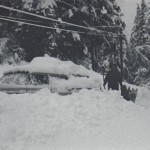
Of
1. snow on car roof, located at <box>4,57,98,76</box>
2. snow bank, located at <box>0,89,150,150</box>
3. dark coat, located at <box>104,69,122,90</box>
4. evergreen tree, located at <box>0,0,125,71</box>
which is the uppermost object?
evergreen tree, located at <box>0,0,125,71</box>

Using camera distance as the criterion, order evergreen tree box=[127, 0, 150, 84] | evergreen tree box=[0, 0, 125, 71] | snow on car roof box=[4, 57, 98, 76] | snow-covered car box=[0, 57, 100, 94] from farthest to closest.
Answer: evergreen tree box=[127, 0, 150, 84]
evergreen tree box=[0, 0, 125, 71]
snow on car roof box=[4, 57, 98, 76]
snow-covered car box=[0, 57, 100, 94]

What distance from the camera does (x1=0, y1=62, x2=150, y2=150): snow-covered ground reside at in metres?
8.63

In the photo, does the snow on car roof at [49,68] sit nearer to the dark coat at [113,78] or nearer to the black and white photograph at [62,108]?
the black and white photograph at [62,108]

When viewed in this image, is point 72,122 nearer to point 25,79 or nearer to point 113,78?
point 25,79

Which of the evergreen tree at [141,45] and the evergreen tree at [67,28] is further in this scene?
the evergreen tree at [141,45]

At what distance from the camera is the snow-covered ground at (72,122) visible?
8.63m

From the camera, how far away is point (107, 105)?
12.5 metres

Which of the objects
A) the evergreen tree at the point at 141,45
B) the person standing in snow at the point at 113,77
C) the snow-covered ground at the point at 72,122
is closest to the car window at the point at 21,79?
the snow-covered ground at the point at 72,122

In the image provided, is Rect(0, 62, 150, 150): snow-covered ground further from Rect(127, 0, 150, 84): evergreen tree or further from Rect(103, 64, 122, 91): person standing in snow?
Rect(127, 0, 150, 84): evergreen tree

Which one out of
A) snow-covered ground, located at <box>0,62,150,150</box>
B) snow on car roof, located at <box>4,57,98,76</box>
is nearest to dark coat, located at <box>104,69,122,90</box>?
snow on car roof, located at <box>4,57,98,76</box>

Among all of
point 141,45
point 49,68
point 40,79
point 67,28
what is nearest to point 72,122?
point 40,79

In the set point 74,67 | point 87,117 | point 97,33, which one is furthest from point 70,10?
point 87,117

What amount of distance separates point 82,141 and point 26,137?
4.08ft

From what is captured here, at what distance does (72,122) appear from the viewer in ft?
34.4
